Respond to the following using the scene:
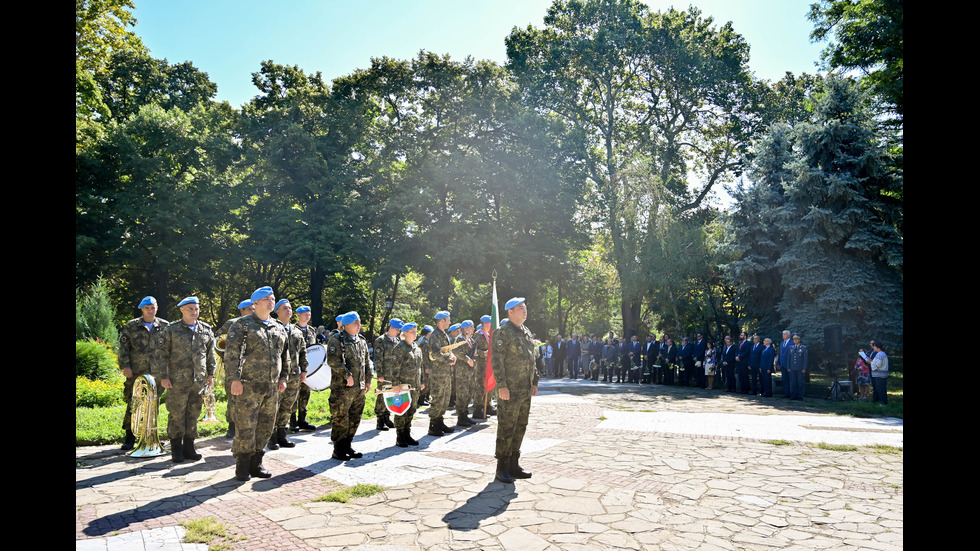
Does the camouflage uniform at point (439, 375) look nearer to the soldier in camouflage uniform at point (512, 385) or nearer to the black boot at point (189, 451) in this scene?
the soldier in camouflage uniform at point (512, 385)

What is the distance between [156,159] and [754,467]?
112 ft

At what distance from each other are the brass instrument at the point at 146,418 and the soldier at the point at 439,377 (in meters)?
4.21

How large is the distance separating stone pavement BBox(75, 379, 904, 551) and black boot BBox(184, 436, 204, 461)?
278mm

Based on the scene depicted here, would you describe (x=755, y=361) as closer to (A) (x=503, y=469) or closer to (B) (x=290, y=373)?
(A) (x=503, y=469)

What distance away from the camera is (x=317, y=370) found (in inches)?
354

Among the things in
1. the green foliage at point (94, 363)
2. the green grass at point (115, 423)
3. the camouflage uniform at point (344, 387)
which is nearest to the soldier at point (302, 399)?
the green grass at point (115, 423)

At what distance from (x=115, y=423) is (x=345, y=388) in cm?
525

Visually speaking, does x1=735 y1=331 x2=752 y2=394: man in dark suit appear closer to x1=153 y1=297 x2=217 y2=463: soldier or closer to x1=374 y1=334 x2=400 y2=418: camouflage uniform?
x1=374 y1=334 x2=400 y2=418: camouflage uniform

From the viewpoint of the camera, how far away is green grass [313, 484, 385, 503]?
5.99m

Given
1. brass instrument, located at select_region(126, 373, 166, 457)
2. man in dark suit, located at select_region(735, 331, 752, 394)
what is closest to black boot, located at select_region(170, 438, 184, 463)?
brass instrument, located at select_region(126, 373, 166, 457)

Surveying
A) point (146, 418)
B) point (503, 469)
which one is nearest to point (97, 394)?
point (146, 418)
